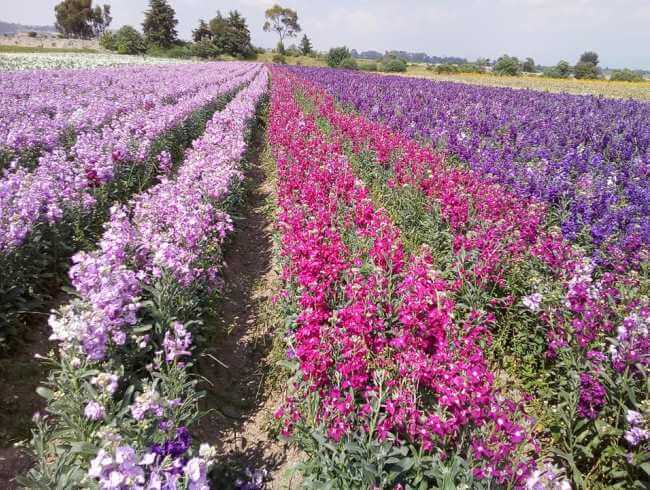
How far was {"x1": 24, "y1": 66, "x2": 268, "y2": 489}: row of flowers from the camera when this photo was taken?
201cm

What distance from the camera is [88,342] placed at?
2553 millimetres

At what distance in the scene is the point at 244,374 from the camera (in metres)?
4.27

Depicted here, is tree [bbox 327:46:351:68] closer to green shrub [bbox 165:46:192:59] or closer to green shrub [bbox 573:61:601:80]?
green shrub [bbox 165:46:192:59]

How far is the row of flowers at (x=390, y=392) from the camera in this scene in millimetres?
2318

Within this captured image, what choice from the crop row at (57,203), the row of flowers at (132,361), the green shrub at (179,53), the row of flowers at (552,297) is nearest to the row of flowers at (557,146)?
the row of flowers at (552,297)

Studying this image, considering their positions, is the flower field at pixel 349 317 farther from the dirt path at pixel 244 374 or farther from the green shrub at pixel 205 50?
the green shrub at pixel 205 50

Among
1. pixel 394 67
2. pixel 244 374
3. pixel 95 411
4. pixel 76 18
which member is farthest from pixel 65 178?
pixel 76 18

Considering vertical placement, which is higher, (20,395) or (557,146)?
(557,146)

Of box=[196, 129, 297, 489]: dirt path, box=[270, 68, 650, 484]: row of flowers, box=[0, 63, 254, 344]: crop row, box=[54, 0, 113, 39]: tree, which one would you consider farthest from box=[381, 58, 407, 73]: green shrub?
box=[54, 0, 113, 39]: tree

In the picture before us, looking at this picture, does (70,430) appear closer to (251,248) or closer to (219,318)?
(219,318)

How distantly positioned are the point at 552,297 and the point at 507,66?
224 ft

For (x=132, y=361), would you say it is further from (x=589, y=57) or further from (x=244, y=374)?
(x=589, y=57)

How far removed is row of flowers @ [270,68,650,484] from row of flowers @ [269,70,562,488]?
474mm

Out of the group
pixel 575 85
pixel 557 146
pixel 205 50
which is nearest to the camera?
pixel 557 146
